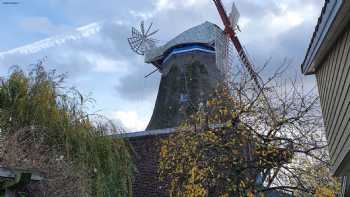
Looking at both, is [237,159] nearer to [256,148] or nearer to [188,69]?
[256,148]

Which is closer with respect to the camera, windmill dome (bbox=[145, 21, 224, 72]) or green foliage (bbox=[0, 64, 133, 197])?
green foliage (bbox=[0, 64, 133, 197])

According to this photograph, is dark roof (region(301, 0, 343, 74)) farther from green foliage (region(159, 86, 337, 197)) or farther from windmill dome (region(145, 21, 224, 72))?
windmill dome (region(145, 21, 224, 72))

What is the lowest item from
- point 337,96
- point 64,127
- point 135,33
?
point 337,96

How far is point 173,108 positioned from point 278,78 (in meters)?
9.51

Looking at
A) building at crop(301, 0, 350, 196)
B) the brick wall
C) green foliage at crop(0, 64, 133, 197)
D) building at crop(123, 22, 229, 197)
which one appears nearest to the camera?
building at crop(301, 0, 350, 196)

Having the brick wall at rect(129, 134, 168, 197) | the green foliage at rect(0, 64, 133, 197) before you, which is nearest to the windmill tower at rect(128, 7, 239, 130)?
the brick wall at rect(129, 134, 168, 197)

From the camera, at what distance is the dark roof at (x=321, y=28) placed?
12.6 feet

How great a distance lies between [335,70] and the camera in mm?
4859

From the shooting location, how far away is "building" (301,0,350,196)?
4.05 metres

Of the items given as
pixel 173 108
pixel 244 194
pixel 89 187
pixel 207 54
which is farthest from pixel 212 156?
pixel 207 54

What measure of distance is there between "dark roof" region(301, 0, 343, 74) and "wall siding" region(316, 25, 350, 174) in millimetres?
174

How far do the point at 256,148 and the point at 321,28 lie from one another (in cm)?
564

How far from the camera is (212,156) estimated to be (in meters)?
9.93

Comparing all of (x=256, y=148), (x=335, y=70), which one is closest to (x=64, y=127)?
(x=256, y=148)
